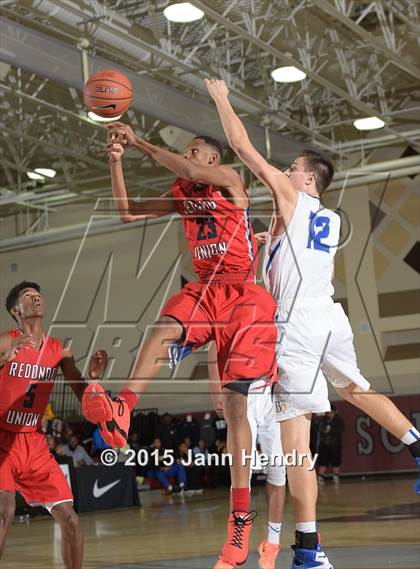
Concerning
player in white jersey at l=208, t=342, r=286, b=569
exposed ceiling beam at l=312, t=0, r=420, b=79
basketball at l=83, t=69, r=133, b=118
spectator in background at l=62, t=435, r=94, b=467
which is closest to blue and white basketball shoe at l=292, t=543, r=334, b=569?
player in white jersey at l=208, t=342, r=286, b=569

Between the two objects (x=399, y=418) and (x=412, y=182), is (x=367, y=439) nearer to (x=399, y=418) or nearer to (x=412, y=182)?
(x=412, y=182)

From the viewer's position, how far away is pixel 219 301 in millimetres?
5484

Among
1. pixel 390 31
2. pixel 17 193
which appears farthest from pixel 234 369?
pixel 17 193

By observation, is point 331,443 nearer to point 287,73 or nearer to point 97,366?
point 287,73

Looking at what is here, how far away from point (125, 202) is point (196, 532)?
673cm

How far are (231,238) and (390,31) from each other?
41.4 ft

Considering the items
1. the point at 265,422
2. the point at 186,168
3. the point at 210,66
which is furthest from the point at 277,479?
the point at 210,66

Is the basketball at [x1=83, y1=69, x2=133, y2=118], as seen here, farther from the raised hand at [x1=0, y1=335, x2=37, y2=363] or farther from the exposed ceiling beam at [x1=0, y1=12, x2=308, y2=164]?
the exposed ceiling beam at [x1=0, y1=12, x2=308, y2=164]

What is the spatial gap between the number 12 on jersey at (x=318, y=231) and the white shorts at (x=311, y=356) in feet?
1.10

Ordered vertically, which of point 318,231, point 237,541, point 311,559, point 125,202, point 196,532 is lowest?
point 196,532

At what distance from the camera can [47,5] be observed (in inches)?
603

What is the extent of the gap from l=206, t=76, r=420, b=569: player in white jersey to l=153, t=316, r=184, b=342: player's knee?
672mm

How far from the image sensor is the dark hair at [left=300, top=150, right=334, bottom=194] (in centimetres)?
573

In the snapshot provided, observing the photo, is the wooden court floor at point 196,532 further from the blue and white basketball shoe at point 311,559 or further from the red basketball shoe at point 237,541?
the red basketball shoe at point 237,541
